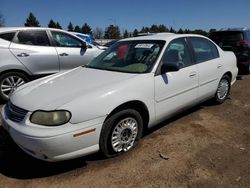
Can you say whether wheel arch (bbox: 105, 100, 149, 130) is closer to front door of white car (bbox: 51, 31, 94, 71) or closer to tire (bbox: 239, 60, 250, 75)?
front door of white car (bbox: 51, 31, 94, 71)

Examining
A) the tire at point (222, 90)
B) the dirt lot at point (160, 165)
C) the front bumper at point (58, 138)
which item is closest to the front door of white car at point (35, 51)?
the dirt lot at point (160, 165)

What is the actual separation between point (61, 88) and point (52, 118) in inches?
24.9

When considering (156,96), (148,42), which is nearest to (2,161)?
(156,96)

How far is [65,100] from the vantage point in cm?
307

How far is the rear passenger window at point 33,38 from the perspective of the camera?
5.96 meters

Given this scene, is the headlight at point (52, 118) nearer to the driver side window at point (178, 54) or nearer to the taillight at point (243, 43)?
the driver side window at point (178, 54)

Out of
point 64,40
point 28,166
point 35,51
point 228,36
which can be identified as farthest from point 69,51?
point 228,36

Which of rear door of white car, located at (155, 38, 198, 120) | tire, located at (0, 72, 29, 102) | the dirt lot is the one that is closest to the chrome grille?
the dirt lot

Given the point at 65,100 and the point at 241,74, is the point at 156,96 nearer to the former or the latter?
the point at 65,100

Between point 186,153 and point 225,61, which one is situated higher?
point 225,61

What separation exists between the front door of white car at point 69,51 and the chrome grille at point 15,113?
10.4ft

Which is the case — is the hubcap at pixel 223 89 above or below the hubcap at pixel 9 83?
below

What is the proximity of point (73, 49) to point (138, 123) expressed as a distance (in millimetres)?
3675

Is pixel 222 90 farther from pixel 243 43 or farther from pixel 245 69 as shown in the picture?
pixel 245 69
